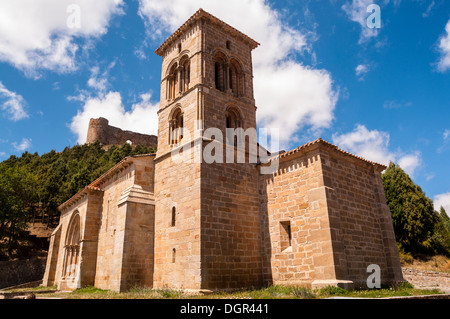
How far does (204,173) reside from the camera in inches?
516

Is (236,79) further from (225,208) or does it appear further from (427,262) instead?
(427,262)

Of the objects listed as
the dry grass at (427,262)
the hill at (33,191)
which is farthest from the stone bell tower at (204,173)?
the hill at (33,191)

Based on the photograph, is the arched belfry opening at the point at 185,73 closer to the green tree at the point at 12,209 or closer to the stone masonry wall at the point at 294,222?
the stone masonry wall at the point at 294,222

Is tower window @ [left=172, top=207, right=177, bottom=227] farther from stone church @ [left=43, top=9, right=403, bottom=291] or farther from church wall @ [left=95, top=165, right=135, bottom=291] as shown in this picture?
church wall @ [left=95, top=165, right=135, bottom=291]

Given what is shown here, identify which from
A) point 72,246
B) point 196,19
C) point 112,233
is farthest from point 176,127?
point 72,246

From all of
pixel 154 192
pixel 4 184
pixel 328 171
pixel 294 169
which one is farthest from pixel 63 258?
pixel 328 171

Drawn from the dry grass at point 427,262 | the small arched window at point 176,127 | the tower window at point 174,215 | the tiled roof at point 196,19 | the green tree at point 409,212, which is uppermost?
the tiled roof at point 196,19

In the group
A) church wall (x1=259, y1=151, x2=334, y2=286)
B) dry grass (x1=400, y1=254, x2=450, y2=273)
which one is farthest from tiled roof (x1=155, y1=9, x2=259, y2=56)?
dry grass (x1=400, y1=254, x2=450, y2=273)

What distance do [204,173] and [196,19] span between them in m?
8.69

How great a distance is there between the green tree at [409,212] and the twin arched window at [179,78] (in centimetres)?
2288

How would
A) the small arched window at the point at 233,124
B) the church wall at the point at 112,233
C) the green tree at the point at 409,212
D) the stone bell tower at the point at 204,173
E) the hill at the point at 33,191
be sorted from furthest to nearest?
the hill at the point at 33,191 → the green tree at the point at 409,212 → the small arched window at the point at 233,124 → the church wall at the point at 112,233 → the stone bell tower at the point at 204,173

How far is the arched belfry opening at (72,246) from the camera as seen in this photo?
2041 centimetres

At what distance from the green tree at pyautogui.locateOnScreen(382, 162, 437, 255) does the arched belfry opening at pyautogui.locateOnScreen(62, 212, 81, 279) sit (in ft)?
86.5
